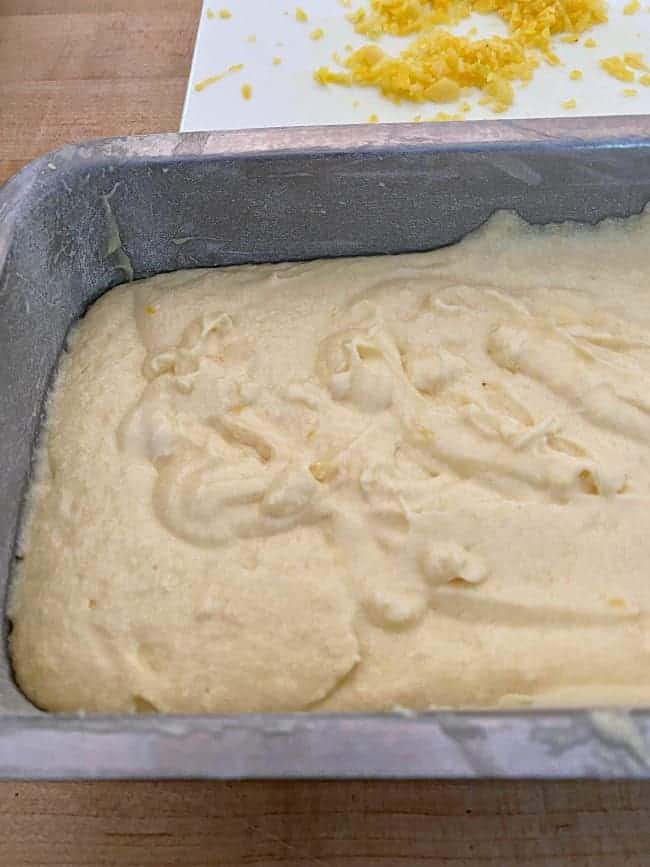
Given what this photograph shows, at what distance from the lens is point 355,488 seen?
1046mm

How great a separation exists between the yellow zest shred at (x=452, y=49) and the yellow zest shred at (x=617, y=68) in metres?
0.11

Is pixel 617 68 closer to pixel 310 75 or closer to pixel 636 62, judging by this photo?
pixel 636 62

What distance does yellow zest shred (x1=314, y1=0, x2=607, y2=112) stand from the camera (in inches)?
67.5

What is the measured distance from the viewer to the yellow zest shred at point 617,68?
174 cm

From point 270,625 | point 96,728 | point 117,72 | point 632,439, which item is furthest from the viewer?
point 117,72

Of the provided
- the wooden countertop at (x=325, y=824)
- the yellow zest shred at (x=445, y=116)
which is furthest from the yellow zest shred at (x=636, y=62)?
the wooden countertop at (x=325, y=824)

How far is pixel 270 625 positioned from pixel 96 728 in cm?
27

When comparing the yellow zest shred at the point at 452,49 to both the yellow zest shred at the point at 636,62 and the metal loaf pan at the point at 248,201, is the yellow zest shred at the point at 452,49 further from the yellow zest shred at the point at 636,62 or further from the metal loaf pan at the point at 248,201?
the metal loaf pan at the point at 248,201

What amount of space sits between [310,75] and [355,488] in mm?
1198

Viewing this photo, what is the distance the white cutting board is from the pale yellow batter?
607mm

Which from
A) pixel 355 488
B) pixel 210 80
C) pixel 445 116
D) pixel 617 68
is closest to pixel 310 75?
pixel 210 80

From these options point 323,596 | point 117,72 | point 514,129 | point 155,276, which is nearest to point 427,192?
point 514,129

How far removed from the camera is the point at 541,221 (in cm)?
126

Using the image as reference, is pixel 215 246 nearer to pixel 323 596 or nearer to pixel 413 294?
pixel 413 294
